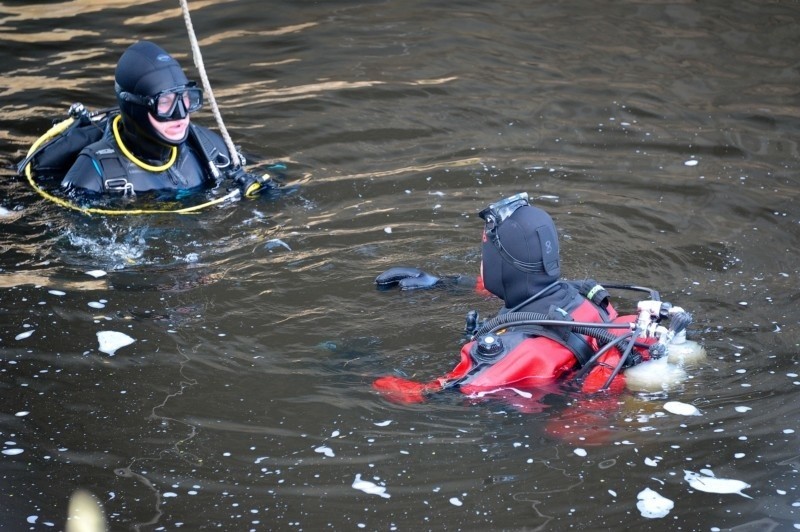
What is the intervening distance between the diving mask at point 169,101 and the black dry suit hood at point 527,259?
2.47 meters

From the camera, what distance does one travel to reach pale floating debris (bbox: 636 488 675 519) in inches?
144

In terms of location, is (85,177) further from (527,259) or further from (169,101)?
(527,259)

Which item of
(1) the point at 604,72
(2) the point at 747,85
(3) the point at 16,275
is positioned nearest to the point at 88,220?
(3) the point at 16,275

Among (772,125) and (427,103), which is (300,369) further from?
(772,125)

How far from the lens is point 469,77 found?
27.4 ft

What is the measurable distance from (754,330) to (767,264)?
87 centimetres

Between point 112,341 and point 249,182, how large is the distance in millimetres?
1753

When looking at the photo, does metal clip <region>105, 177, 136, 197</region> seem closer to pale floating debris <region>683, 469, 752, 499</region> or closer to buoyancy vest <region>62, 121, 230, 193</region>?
buoyancy vest <region>62, 121, 230, 193</region>

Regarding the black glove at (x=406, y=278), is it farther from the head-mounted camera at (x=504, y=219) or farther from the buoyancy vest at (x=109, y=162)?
the buoyancy vest at (x=109, y=162)

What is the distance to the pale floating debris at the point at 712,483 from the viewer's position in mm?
3766

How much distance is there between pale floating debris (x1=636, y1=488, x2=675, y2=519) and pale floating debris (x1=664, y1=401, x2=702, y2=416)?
54 centimetres

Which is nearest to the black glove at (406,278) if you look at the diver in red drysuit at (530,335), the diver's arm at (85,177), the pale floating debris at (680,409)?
the diver in red drysuit at (530,335)

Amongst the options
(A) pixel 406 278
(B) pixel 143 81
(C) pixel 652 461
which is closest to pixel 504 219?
(A) pixel 406 278

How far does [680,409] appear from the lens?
422 cm
